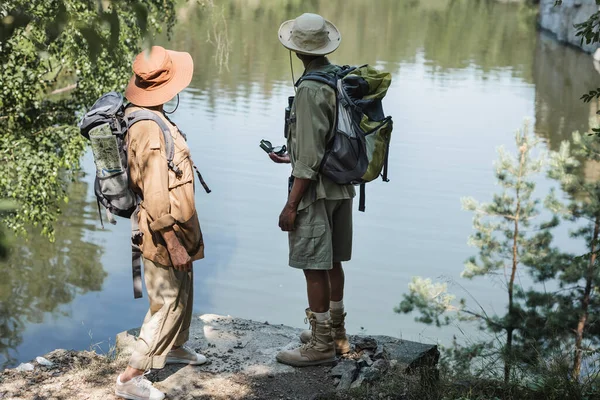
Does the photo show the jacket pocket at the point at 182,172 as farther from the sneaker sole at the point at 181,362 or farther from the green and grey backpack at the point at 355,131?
the sneaker sole at the point at 181,362

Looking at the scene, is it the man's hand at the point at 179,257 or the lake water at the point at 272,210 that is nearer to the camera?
the man's hand at the point at 179,257

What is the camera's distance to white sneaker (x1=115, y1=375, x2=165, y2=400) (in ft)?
11.5

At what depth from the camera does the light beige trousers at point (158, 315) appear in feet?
11.3

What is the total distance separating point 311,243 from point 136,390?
1008 mm

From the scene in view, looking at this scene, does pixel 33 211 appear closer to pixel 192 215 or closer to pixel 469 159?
pixel 192 215

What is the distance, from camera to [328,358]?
13.1 ft

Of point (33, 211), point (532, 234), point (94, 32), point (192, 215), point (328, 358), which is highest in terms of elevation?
point (94, 32)

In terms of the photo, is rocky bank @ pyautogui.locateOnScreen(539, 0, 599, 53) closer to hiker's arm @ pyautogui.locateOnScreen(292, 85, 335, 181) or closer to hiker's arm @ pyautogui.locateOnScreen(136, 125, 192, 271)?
hiker's arm @ pyautogui.locateOnScreen(292, 85, 335, 181)

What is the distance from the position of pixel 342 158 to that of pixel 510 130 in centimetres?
1972

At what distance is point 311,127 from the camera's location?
3.54 meters

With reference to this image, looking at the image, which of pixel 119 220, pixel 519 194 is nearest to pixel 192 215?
pixel 519 194

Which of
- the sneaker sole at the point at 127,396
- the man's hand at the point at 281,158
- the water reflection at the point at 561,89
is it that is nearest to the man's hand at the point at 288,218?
the man's hand at the point at 281,158

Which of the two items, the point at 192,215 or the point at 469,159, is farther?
the point at 469,159

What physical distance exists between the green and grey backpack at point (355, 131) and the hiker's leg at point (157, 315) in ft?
2.75
